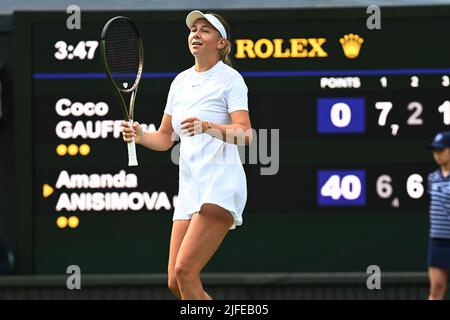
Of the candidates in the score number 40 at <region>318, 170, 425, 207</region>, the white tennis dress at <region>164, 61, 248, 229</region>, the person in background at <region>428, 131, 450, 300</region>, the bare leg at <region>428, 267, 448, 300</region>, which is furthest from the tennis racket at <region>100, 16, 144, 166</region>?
the score number 40 at <region>318, 170, 425, 207</region>

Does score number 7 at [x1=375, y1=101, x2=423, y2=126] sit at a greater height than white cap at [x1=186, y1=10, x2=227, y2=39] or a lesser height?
lesser

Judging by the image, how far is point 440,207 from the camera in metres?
8.09

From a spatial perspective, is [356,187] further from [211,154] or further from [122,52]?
[211,154]

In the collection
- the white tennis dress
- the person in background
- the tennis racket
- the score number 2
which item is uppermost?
the score number 2

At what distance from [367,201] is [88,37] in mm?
2331

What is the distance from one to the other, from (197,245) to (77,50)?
3860 millimetres

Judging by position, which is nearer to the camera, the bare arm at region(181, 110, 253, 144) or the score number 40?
the bare arm at region(181, 110, 253, 144)

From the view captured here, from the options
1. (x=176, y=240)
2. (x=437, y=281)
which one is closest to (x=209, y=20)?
(x=176, y=240)

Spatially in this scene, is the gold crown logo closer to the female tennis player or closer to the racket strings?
the racket strings

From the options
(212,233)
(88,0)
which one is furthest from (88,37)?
(212,233)

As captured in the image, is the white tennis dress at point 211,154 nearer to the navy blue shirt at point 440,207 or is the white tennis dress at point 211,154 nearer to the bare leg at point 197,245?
the bare leg at point 197,245

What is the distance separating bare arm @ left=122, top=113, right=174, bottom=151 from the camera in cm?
593

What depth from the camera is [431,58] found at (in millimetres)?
9156
